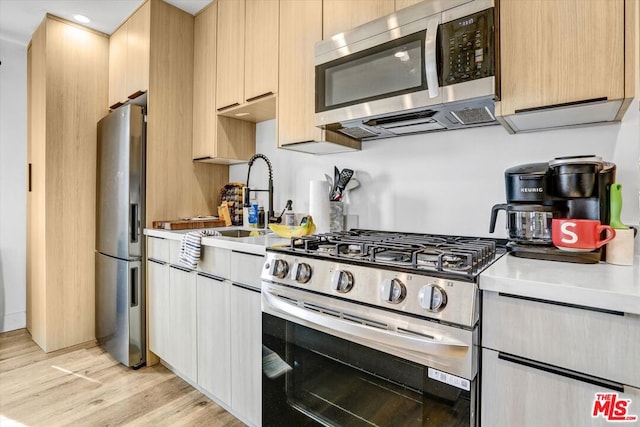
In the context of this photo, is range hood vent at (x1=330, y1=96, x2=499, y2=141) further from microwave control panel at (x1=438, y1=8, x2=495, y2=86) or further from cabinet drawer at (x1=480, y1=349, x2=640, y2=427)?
cabinet drawer at (x1=480, y1=349, x2=640, y2=427)

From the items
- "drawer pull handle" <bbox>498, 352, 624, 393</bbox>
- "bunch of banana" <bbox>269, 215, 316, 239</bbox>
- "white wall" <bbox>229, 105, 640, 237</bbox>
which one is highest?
"white wall" <bbox>229, 105, 640, 237</bbox>

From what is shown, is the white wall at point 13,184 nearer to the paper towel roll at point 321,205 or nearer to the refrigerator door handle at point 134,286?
the refrigerator door handle at point 134,286

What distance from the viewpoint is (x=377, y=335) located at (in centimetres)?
106

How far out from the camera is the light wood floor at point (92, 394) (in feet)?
5.85

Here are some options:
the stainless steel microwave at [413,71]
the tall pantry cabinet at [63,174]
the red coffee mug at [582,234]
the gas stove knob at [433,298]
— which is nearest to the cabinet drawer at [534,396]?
the gas stove knob at [433,298]

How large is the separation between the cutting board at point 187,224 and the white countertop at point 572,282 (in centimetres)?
191

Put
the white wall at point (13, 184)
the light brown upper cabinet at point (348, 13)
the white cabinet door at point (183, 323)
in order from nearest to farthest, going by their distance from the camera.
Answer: the light brown upper cabinet at point (348, 13)
the white cabinet door at point (183, 323)
the white wall at point (13, 184)

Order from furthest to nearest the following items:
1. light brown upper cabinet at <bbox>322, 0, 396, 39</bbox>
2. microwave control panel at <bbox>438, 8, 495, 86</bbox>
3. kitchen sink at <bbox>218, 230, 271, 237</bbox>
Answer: kitchen sink at <bbox>218, 230, 271, 237</bbox> → light brown upper cabinet at <bbox>322, 0, 396, 39</bbox> → microwave control panel at <bbox>438, 8, 495, 86</bbox>

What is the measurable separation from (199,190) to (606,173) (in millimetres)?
2415

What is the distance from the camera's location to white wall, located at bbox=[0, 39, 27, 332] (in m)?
2.94

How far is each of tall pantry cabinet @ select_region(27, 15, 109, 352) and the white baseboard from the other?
1.18ft

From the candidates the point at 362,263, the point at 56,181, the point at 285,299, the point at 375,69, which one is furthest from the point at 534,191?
the point at 56,181

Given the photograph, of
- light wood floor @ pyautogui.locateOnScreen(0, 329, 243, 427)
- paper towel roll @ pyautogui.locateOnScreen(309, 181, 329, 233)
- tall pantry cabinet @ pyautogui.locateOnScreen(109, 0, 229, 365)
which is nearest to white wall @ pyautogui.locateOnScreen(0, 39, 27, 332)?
light wood floor @ pyautogui.locateOnScreen(0, 329, 243, 427)

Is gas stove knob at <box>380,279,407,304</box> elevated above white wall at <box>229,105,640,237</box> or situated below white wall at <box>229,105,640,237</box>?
below
